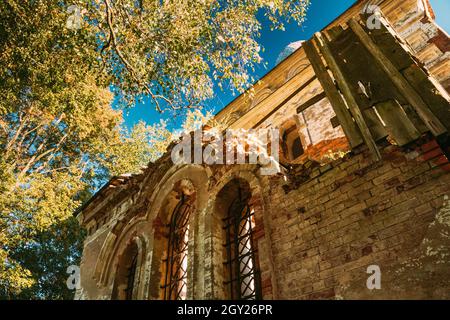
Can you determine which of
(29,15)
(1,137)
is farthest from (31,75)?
(1,137)

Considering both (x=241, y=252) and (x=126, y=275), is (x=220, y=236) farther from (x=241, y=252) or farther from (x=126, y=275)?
(x=126, y=275)

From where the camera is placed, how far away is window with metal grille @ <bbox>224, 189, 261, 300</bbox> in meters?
4.98

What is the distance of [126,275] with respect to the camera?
291 inches

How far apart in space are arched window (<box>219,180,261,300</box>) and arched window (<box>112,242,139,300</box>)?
267 centimetres

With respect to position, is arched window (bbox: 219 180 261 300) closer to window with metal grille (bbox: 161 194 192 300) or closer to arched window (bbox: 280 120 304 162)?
window with metal grille (bbox: 161 194 192 300)

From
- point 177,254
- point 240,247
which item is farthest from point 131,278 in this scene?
point 240,247

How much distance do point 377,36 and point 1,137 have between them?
1562 cm

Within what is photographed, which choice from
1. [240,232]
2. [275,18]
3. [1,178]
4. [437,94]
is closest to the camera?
[437,94]

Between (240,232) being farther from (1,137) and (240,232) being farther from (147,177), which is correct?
(1,137)

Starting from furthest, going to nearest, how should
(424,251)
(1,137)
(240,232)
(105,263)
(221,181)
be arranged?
(1,137), (105,263), (221,181), (240,232), (424,251)

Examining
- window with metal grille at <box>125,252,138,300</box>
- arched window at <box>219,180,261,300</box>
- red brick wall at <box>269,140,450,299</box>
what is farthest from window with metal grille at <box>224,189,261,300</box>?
window with metal grille at <box>125,252,138,300</box>

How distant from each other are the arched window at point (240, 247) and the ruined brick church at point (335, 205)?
0.07ft

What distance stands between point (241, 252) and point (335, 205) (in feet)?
7.18

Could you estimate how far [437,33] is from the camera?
6875 millimetres
